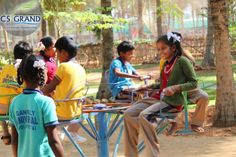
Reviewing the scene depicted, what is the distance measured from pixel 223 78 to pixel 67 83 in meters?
4.54

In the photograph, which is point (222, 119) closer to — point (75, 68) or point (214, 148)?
point (214, 148)

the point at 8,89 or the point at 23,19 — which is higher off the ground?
the point at 23,19

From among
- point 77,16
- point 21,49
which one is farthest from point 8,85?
point 77,16

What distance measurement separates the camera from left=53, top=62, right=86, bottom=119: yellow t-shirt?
5156 mm

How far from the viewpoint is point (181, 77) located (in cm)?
530

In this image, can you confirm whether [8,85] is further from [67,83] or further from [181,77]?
[181,77]

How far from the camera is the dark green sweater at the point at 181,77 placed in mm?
5254

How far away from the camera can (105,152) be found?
616 centimetres

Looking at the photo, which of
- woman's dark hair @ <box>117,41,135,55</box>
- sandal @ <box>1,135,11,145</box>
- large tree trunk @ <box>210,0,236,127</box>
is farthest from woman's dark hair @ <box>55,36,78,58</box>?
large tree trunk @ <box>210,0,236,127</box>

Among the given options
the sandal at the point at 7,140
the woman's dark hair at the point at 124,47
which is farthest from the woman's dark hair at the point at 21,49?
the woman's dark hair at the point at 124,47

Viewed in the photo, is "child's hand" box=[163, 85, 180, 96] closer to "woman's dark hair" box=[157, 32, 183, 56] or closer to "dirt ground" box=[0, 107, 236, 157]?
"woman's dark hair" box=[157, 32, 183, 56]

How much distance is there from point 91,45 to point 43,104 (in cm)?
2722

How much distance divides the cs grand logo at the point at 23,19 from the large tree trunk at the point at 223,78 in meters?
3.33

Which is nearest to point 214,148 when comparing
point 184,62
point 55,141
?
point 184,62
